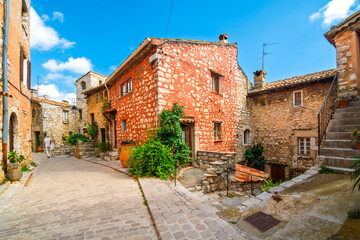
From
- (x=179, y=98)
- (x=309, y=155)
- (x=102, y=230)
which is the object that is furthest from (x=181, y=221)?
(x=309, y=155)

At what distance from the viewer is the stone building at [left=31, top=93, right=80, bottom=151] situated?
1848cm

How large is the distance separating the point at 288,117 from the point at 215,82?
199 inches

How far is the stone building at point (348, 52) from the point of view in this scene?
6.16 m

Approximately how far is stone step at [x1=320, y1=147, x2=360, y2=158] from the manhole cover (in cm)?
341

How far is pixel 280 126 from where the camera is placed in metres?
10.3

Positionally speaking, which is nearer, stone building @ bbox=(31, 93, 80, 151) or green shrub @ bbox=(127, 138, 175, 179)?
green shrub @ bbox=(127, 138, 175, 179)

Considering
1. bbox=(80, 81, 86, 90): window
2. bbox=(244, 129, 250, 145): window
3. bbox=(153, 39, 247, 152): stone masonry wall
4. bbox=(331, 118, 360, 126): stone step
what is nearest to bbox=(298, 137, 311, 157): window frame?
bbox=(244, 129, 250, 145): window

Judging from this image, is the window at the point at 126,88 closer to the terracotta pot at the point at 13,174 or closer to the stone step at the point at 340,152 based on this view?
the terracotta pot at the point at 13,174

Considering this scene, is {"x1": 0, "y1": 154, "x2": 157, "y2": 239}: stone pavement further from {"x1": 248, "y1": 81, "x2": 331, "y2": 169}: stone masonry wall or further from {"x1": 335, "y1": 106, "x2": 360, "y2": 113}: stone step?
{"x1": 248, "y1": 81, "x2": 331, "y2": 169}: stone masonry wall

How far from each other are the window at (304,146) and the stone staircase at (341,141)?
161 inches

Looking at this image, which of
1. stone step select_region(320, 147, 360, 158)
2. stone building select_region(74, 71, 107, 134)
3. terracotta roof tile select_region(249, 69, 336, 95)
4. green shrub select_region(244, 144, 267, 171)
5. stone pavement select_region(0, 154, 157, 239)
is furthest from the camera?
stone building select_region(74, 71, 107, 134)

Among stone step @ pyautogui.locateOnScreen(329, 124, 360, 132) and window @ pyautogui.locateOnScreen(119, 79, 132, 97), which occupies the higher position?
window @ pyautogui.locateOnScreen(119, 79, 132, 97)

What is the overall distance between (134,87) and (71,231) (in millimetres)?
6936

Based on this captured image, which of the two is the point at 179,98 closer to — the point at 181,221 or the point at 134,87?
the point at 134,87
